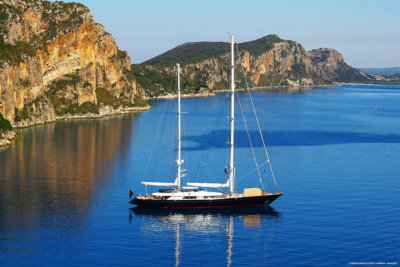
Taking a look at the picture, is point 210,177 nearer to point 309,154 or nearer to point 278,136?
point 309,154

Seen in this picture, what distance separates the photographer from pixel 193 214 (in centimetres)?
7519

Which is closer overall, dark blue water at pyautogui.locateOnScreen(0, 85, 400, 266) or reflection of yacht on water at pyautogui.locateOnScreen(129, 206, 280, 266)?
dark blue water at pyautogui.locateOnScreen(0, 85, 400, 266)

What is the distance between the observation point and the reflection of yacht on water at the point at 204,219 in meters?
68.2

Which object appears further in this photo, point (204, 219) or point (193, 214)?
point (193, 214)

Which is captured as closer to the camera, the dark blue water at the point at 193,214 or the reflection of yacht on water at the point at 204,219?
the dark blue water at the point at 193,214

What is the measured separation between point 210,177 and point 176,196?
2102 centimetres

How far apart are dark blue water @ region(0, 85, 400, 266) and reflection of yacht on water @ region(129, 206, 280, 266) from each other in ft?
0.45

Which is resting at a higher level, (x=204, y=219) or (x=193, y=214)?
(x=193, y=214)

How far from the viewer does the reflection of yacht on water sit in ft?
224

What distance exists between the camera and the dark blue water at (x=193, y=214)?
61188mm

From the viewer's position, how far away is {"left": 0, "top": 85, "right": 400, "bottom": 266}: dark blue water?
61188 millimetres

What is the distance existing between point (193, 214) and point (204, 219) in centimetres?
242

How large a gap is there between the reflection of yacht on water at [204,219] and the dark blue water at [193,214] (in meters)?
0.14

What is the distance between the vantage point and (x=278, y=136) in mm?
155750
